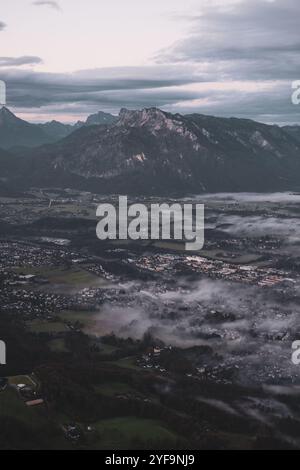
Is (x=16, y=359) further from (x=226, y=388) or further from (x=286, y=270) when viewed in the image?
(x=286, y=270)

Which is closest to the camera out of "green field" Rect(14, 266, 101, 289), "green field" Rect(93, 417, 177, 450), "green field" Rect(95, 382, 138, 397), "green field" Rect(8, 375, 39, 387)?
"green field" Rect(93, 417, 177, 450)

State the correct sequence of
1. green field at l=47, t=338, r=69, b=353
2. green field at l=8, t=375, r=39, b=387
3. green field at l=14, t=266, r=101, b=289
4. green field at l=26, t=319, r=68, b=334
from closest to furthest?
green field at l=8, t=375, r=39, b=387 → green field at l=47, t=338, r=69, b=353 → green field at l=26, t=319, r=68, b=334 → green field at l=14, t=266, r=101, b=289

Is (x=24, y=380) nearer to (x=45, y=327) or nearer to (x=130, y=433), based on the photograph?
(x=130, y=433)

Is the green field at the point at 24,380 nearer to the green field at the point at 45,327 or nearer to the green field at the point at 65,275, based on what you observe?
the green field at the point at 45,327

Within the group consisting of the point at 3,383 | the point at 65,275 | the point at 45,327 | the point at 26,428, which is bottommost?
the point at 26,428

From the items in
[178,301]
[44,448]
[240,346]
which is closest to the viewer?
[44,448]

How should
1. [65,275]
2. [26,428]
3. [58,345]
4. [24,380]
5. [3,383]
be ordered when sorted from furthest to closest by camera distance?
[65,275] → [58,345] → [24,380] → [3,383] → [26,428]

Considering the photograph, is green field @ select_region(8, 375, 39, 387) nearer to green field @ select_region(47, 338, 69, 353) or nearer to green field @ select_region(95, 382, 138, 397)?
green field @ select_region(95, 382, 138, 397)

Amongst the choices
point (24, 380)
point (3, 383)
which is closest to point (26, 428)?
point (3, 383)

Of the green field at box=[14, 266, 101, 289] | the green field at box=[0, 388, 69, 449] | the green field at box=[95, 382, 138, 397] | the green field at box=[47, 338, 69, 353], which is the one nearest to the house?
the green field at box=[0, 388, 69, 449]

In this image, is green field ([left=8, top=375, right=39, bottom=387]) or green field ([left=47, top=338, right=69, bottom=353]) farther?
green field ([left=47, top=338, right=69, bottom=353])
